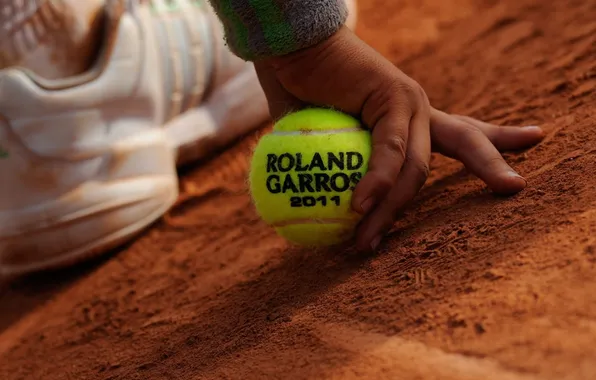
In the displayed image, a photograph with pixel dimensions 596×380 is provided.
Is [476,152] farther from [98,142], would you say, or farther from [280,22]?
[98,142]

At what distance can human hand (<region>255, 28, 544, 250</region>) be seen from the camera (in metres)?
1.34

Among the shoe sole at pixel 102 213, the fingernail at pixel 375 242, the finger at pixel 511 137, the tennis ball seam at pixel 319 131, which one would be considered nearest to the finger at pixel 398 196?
the fingernail at pixel 375 242

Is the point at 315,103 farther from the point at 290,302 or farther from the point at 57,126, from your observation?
the point at 57,126

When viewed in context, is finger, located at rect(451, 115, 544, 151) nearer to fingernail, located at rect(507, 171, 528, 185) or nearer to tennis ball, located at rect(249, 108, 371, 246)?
fingernail, located at rect(507, 171, 528, 185)

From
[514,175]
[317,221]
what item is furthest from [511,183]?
[317,221]

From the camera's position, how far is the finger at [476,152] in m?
1.36

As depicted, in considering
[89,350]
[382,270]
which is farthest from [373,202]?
[89,350]

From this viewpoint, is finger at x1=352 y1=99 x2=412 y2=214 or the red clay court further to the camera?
finger at x1=352 y1=99 x2=412 y2=214

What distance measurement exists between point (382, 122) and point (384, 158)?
10 cm

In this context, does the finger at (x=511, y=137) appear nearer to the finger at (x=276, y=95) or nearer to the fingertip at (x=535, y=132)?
the fingertip at (x=535, y=132)

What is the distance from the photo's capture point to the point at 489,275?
1.08m

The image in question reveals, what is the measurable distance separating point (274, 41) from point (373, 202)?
400 millimetres

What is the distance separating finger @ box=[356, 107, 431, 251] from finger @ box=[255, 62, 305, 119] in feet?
1.07

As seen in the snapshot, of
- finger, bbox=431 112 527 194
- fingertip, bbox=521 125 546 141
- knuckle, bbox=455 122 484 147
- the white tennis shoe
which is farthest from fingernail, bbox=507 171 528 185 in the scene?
the white tennis shoe
